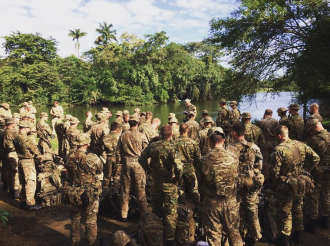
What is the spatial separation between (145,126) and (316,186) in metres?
4.73

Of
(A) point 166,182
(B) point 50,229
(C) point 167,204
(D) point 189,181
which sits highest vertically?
(A) point 166,182

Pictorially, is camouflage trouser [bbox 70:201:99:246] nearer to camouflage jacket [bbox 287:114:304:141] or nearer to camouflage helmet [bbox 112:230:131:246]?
camouflage helmet [bbox 112:230:131:246]

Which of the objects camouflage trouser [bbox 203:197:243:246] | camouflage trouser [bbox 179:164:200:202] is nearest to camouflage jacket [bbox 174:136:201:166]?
camouflage trouser [bbox 179:164:200:202]

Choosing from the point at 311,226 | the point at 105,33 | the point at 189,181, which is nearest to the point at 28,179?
the point at 189,181

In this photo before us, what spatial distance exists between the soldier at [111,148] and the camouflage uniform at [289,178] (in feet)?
13.9

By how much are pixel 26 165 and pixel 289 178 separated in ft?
19.3

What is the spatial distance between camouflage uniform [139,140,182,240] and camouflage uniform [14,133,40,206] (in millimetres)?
3334

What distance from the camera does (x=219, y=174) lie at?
385cm

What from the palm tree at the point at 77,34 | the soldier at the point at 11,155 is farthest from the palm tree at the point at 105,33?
the soldier at the point at 11,155

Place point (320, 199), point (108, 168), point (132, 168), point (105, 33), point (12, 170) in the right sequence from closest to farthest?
point (320, 199) < point (132, 168) < point (12, 170) < point (108, 168) < point (105, 33)

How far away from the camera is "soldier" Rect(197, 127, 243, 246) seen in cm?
385

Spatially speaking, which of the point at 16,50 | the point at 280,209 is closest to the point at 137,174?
the point at 280,209

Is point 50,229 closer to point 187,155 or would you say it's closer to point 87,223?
point 87,223

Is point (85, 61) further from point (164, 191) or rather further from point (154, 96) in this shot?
point (164, 191)
